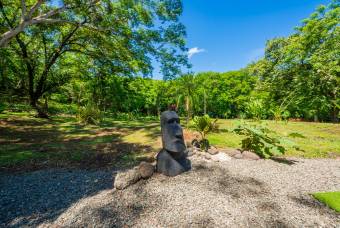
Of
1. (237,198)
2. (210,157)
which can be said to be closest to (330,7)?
(210,157)

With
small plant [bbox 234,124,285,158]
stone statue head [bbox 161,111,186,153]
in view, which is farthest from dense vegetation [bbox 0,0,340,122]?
stone statue head [bbox 161,111,186,153]

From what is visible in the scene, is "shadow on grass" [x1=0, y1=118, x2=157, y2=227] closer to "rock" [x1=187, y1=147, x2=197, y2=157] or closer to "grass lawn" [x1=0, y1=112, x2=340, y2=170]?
"grass lawn" [x1=0, y1=112, x2=340, y2=170]

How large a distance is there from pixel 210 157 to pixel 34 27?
1141cm

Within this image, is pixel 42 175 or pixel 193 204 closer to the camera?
pixel 193 204

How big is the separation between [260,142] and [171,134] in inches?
127

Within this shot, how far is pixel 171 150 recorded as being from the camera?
14.0 feet

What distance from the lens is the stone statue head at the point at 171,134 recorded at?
4.28 metres

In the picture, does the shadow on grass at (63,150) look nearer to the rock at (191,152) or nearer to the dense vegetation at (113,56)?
the rock at (191,152)

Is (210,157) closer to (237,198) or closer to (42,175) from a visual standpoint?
(237,198)

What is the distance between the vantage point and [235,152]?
19.3ft

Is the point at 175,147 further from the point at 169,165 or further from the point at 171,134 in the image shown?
the point at 169,165

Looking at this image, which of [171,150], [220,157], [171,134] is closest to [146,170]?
[171,150]

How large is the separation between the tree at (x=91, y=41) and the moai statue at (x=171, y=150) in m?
7.44

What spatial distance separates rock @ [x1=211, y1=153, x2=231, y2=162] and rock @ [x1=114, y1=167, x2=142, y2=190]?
2.36 metres
